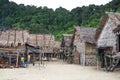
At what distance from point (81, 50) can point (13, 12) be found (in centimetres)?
4548

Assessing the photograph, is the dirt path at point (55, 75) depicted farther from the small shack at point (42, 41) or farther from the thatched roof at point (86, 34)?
the small shack at point (42, 41)

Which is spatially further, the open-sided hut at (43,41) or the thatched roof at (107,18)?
the open-sided hut at (43,41)

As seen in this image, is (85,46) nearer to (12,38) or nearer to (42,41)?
(42,41)

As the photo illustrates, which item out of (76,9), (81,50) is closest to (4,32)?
(81,50)

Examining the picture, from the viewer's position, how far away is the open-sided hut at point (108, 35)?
2612cm

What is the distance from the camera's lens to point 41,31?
70.2m

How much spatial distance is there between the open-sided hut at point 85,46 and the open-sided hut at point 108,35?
6761 mm

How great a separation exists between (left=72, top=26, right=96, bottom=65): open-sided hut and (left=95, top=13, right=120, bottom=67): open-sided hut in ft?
22.2

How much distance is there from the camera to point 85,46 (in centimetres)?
3675

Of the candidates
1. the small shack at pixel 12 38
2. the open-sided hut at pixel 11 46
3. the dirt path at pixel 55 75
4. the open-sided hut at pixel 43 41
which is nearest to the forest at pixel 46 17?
the open-sided hut at pixel 43 41

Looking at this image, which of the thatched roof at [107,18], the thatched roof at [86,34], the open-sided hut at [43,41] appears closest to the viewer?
the thatched roof at [107,18]

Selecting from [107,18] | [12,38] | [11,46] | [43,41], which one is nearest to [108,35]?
[107,18]

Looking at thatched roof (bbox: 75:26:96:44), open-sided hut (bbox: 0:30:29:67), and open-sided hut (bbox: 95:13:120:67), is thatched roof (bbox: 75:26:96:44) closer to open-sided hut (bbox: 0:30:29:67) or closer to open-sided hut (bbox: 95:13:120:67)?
open-sided hut (bbox: 95:13:120:67)

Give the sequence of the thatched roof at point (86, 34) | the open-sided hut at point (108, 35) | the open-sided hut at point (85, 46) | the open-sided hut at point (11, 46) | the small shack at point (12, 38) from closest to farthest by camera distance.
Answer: the open-sided hut at point (108, 35) < the open-sided hut at point (11, 46) < the small shack at point (12, 38) < the open-sided hut at point (85, 46) < the thatched roof at point (86, 34)
